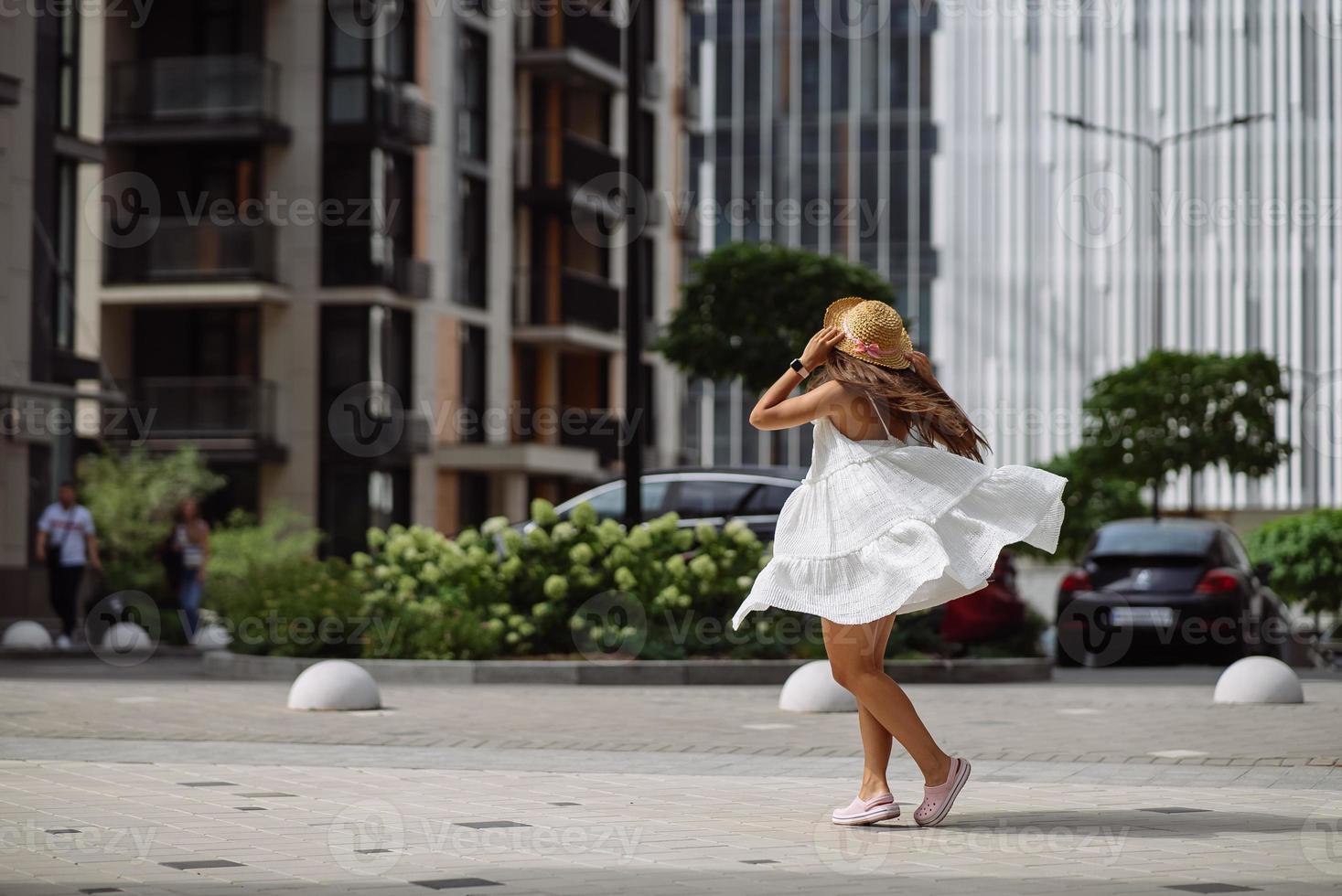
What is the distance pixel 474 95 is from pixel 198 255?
26.8ft

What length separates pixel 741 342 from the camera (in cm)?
2617

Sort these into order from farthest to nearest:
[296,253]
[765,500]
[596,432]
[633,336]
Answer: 1. [596,432]
2. [296,253]
3. [765,500]
4. [633,336]

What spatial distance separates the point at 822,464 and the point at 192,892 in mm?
2882

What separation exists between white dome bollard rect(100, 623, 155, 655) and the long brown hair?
15.9 m

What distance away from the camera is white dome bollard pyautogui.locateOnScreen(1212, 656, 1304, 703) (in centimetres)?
1463

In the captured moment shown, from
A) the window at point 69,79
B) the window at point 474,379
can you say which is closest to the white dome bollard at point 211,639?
the window at point 69,79

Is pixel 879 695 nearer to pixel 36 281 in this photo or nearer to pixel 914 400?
pixel 914 400

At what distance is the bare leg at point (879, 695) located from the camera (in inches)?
298

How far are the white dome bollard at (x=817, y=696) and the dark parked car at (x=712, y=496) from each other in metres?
5.18

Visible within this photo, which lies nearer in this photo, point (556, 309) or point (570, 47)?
point (556, 309)

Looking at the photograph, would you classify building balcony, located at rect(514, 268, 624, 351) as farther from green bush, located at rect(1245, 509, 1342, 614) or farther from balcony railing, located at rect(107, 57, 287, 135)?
green bush, located at rect(1245, 509, 1342, 614)

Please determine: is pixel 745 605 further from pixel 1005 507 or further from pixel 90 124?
pixel 90 124

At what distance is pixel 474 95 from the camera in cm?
4550

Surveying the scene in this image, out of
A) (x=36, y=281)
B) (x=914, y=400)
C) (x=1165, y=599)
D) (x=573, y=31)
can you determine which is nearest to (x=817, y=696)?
(x=914, y=400)
